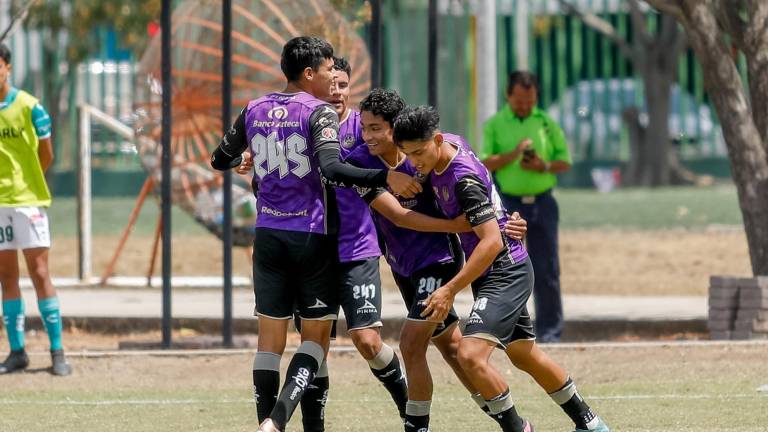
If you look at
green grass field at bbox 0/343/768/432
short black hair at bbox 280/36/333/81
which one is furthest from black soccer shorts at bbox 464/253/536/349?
short black hair at bbox 280/36/333/81

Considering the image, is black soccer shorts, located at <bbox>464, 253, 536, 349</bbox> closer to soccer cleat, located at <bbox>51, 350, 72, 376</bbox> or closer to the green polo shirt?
soccer cleat, located at <bbox>51, 350, 72, 376</bbox>

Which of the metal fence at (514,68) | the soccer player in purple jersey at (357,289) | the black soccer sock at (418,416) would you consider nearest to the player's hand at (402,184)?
the soccer player in purple jersey at (357,289)

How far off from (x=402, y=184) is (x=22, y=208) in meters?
4.06

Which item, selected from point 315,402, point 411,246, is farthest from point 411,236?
point 315,402

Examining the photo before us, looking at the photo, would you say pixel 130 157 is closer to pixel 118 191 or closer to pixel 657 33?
pixel 118 191

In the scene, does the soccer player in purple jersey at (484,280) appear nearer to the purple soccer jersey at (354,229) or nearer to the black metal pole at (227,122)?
the purple soccer jersey at (354,229)

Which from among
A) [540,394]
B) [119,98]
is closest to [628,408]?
[540,394]

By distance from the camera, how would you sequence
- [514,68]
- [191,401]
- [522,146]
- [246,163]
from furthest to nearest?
[514,68] → [522,146] → [191,401] → [246,163]

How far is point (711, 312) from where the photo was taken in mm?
12617

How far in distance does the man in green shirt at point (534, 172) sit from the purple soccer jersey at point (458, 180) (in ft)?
14.2

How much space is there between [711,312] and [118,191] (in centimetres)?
2020

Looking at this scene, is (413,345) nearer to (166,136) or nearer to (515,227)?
(515,227)

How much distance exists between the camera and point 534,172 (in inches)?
504

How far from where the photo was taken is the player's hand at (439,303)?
8016mm
